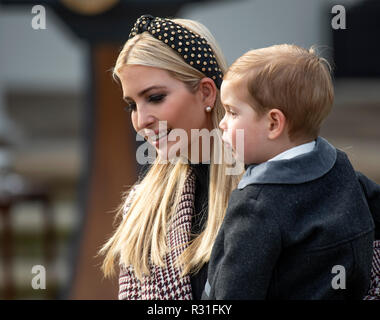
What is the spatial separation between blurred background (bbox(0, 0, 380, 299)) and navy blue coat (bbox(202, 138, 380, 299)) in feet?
0.98

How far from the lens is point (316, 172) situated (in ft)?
3.46

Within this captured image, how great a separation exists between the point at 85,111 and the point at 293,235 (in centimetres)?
243

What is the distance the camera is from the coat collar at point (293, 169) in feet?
3.37

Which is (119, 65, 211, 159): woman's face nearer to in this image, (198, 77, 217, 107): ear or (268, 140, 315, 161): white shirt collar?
(198, 77, 217, 107): ear

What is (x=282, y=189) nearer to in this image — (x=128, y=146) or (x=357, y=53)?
(x=128, y=146)

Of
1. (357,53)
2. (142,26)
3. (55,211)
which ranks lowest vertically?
(55,211)

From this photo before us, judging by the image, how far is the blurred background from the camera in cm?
315

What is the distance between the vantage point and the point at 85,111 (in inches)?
130

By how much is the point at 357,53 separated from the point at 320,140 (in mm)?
9107

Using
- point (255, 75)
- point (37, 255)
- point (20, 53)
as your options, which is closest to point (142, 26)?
point (255, 75)
